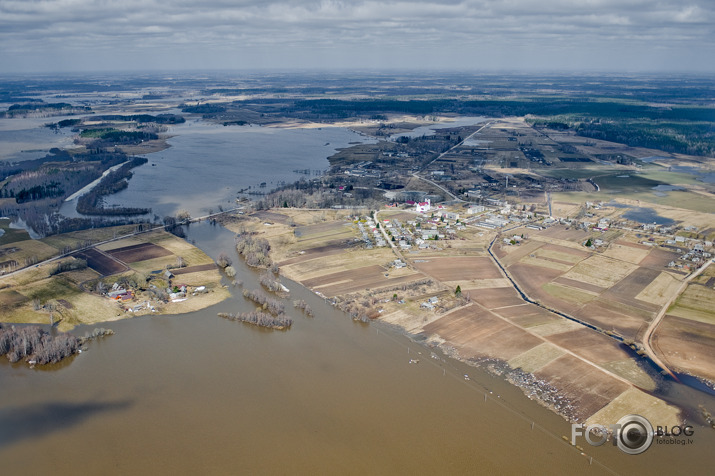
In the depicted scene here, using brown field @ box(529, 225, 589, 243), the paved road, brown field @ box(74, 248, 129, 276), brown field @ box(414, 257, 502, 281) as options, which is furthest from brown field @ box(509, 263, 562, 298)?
brown field @ box(74, 248, 129, 276)

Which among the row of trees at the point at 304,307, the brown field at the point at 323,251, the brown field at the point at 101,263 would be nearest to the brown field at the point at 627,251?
the brown field at the point at 323,251

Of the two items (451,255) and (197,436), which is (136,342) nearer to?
(197,436)

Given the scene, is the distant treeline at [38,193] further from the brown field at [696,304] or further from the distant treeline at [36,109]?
the distant treeline at [36,109]

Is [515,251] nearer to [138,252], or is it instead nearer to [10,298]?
[138,252]

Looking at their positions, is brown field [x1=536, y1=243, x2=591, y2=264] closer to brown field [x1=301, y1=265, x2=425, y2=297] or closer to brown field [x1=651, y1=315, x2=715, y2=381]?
brown field [x1=651, y1=315, x2=715, y2=381]

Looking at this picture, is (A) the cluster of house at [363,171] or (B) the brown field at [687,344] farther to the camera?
(A) the cluster of house at [363,171]

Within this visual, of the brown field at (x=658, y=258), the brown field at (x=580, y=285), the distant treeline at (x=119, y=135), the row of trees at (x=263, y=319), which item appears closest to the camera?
the row of trees at (x=263, y=319)

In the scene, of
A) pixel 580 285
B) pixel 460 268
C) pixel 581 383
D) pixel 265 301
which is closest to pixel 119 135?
pixel 265 301
